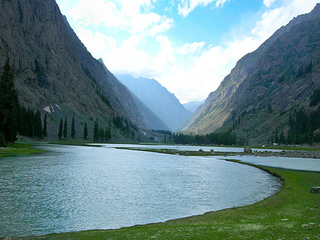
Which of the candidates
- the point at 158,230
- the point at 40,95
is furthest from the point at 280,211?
the point at 40,95

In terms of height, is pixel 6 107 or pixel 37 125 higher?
pixel 6 107

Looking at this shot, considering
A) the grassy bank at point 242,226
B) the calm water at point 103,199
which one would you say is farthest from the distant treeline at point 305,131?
the grassy bank at point 242,226

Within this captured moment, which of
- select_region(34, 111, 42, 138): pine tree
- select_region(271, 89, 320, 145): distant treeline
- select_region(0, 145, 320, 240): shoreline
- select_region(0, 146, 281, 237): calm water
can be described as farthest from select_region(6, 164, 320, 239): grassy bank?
select_region(271, 89, 320, 145): distant treeline

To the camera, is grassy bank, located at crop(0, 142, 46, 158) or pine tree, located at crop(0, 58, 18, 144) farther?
pine tree, located at crop(0, 58, 18, 144)

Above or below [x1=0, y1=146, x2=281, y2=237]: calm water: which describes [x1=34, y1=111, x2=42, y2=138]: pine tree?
above

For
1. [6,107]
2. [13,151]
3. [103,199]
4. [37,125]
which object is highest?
[6,107]

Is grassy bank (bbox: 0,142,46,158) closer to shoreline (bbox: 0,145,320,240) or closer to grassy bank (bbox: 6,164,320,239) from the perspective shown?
shoreline (bbox: 0,145,320,240)

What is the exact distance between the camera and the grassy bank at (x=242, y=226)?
1368cm

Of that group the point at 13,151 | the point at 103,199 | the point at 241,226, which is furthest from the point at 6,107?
the point at 241,226

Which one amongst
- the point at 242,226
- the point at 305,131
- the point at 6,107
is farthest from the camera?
the point at 305,131

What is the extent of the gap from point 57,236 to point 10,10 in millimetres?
219939

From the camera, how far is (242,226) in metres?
15.6

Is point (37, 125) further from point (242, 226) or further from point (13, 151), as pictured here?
point (242, 226)

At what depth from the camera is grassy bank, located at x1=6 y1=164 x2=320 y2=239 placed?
13.7 m
